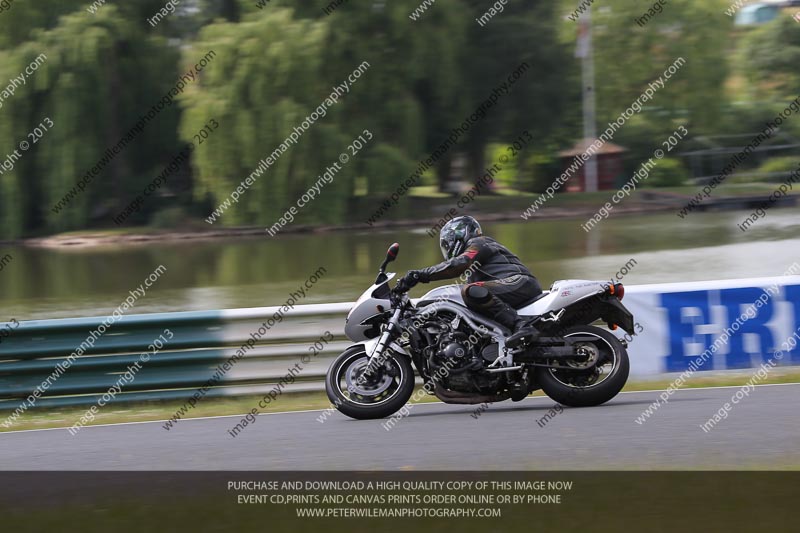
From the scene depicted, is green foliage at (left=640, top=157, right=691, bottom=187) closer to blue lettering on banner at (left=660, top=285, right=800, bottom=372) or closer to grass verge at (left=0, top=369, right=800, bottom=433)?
blue lettering on banner at (left=660, top=285, right=800, bottom=372)

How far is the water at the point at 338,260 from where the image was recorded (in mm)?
24672

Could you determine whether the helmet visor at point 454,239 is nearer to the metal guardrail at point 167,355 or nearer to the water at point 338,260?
the metal guardrail at point 167,355

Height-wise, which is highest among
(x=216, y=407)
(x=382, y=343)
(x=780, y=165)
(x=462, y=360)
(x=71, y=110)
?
(x=382, y=343)

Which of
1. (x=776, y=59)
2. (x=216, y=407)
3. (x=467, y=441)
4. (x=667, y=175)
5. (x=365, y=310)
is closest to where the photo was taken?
(x=467, y=441)

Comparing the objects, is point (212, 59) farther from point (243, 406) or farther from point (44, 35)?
point (243, 406)

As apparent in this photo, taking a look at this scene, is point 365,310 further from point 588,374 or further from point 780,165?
point 780,165

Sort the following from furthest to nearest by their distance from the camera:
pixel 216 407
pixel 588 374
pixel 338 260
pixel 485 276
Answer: pixel 338 260
pixel 216 407
pixel 485 276
pixel 588 374

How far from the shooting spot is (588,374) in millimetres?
8445

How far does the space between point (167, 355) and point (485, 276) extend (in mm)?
3519

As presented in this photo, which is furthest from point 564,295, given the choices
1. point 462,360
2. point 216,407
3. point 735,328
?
point 216,407

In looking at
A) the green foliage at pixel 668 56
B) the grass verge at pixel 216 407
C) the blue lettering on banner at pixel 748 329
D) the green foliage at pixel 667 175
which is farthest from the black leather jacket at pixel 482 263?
the green foliage at pixel 668 56

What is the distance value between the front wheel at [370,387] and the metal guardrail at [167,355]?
1.92 meters

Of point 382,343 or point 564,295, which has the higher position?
point 564,295

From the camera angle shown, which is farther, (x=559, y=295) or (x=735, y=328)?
(x=735, y=328)
